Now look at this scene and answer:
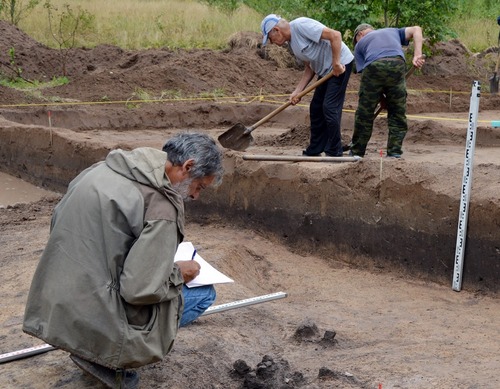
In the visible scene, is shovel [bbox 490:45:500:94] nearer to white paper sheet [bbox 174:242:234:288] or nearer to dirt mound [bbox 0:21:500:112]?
dirt mound [bbox 0:21:500:112]

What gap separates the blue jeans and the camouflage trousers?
4349 millimetres

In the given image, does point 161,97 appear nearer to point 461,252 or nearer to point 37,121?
point 37,121

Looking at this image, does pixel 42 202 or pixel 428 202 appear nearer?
pixel 428 202

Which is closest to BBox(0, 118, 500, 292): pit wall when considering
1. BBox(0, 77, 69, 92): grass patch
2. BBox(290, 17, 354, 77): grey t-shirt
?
BBox(290, 17, 354, 77): grey t-shirt

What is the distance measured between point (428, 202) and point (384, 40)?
2.39 m

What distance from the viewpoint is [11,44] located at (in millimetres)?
17312

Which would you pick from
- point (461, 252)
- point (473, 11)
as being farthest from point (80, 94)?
point (473, 11)

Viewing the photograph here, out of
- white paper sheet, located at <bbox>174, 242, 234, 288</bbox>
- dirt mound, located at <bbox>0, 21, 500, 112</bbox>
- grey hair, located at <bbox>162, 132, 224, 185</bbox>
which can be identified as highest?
grey hair, located at <bbox>162, 132, 224, 185</bbox>

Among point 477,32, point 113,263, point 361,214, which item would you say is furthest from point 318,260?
point 477,32

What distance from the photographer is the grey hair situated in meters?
3.70

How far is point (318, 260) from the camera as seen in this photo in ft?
23.6

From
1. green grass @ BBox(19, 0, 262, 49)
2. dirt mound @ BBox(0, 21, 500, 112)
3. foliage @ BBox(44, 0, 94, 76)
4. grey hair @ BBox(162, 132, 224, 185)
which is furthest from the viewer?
green grass @ BBox(19, 0, 262, 49)

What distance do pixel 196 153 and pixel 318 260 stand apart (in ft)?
12.0

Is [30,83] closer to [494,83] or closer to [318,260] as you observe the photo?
[494,83]
